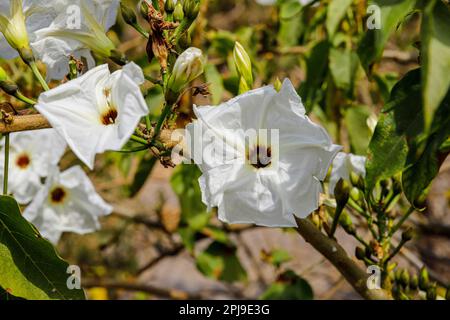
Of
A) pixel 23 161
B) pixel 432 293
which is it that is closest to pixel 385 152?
pixel 432 293

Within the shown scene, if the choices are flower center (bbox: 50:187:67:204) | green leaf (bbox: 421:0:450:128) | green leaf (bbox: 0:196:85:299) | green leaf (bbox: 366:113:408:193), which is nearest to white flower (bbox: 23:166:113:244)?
flower center (bbox: 50:187:67:204)

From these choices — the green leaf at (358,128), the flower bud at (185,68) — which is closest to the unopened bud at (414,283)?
the green leaf at (358,128)

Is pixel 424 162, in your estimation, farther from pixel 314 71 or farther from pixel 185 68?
pixel 314 71

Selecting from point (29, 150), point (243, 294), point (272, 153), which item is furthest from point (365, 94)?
point (272, 153)

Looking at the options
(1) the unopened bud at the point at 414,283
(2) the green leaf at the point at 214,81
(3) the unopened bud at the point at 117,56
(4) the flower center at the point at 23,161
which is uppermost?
(3) the unopened bud at the point at 117,56

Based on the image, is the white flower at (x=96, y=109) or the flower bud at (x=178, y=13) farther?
the flower bud at (x=178, y=13)

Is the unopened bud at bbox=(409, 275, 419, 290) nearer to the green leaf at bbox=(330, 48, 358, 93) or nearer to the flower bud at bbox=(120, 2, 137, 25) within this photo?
the green leaf at bbox=(330, 48, 358, 93)

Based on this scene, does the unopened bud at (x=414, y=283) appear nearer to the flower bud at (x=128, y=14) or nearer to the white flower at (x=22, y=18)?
the flower bud at (x=128, y=14)
